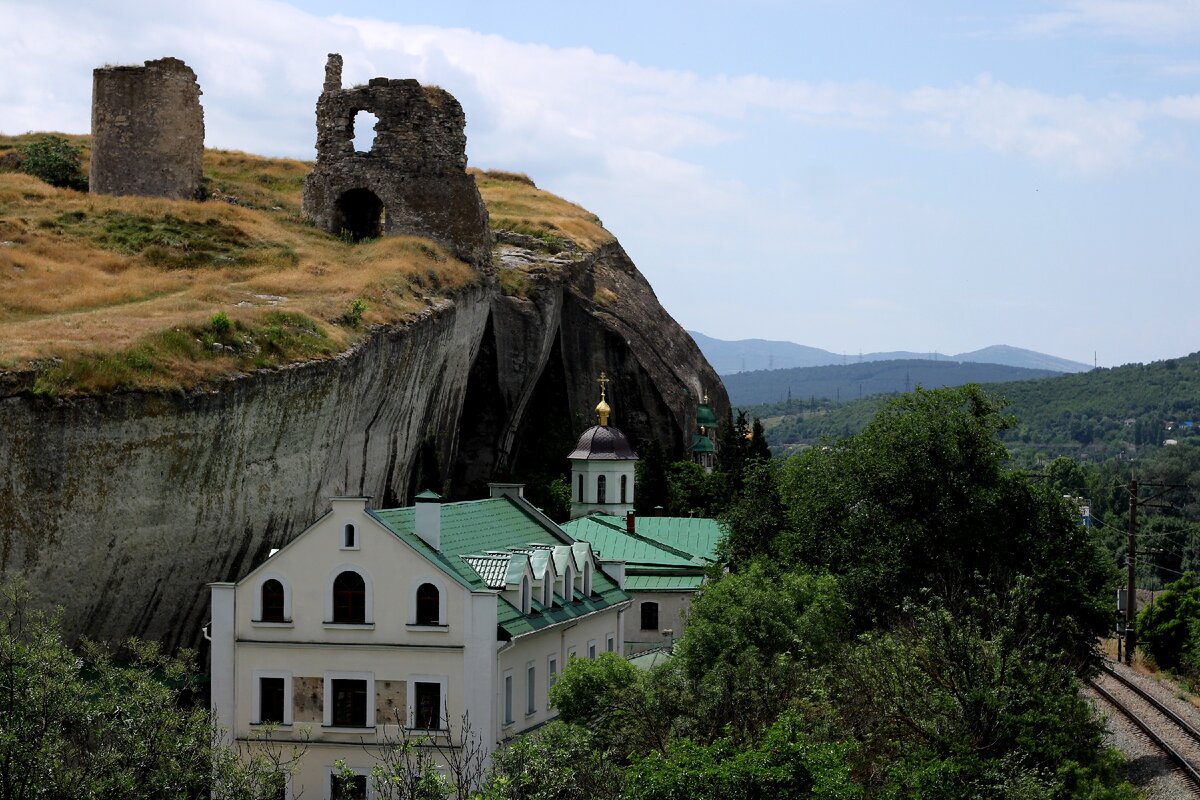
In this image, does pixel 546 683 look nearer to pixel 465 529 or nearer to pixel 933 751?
pixel 465 529

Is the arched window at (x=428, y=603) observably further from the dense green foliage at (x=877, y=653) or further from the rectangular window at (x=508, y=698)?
the dense green foliage at (x=877, y=653)


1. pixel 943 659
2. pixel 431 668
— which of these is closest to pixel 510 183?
pixel 431 668

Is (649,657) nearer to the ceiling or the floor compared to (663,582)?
nearer to the floor

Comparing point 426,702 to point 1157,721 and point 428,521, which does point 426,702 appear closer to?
point 428,521

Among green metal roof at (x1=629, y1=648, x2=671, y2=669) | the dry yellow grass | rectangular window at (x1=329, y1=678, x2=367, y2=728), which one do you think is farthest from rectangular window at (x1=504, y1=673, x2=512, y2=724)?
the dry yellow grass

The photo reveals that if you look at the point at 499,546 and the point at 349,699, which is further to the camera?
the point at 499,546

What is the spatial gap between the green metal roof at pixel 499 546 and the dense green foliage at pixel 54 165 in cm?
3572

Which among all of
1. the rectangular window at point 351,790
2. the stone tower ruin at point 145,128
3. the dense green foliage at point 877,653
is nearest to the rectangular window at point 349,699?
the rectangular window at point 351,790

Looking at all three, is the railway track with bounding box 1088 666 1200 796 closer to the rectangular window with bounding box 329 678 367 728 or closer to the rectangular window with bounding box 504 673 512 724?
the rectangular window with bounding box 504 673 512 724

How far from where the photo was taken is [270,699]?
42781 millimetres

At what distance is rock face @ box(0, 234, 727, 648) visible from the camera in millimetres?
42594

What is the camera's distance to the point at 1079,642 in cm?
4803

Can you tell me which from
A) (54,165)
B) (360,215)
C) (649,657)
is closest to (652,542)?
(649,657)

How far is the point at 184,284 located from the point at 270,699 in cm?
2174
